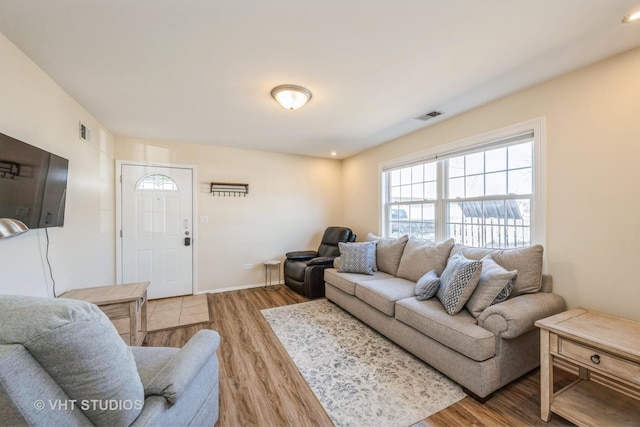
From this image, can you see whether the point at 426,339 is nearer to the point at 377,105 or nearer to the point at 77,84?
the point at 377,105

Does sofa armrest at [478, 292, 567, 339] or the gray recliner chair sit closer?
sofa armrest at [478, 292, 567, 339]

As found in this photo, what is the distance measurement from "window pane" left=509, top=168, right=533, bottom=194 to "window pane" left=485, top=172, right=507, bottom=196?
0.21 feet

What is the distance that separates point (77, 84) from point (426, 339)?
12.1 feet

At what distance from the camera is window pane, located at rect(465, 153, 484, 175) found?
2.90m

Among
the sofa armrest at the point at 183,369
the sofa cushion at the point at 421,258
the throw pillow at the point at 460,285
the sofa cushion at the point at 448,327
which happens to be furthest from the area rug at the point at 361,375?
the sofa armrest at the point at 183,369

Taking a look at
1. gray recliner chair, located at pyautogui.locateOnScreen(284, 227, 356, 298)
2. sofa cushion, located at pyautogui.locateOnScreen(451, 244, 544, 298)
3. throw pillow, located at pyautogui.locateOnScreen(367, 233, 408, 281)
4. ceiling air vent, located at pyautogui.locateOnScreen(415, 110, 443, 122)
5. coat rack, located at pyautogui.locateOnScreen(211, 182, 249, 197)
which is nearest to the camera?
sofa cushion, located at pyautogui.locateOnScreen(451, 244, 544, 298)

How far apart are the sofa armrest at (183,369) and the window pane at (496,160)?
117 inches

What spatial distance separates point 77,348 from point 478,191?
3.33 m

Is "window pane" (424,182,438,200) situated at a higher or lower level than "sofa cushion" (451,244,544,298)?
higher

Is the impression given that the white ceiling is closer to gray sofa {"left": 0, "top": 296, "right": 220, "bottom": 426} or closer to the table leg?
gray sofa {"left": 0, "top": 296, "right": 220, "bottom": 426}

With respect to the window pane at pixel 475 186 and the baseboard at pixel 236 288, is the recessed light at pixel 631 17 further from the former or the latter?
the baseboard at pixel 236 288

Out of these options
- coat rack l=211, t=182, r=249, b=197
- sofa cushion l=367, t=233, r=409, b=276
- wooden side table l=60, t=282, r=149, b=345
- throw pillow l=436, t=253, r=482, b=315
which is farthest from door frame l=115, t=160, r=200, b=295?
throw pillow l=436, t=253, r=482, b=315

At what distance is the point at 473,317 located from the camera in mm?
2029

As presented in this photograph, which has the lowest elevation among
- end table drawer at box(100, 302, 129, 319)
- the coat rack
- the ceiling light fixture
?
end table drawer at box(100, 302, 129, 319)
